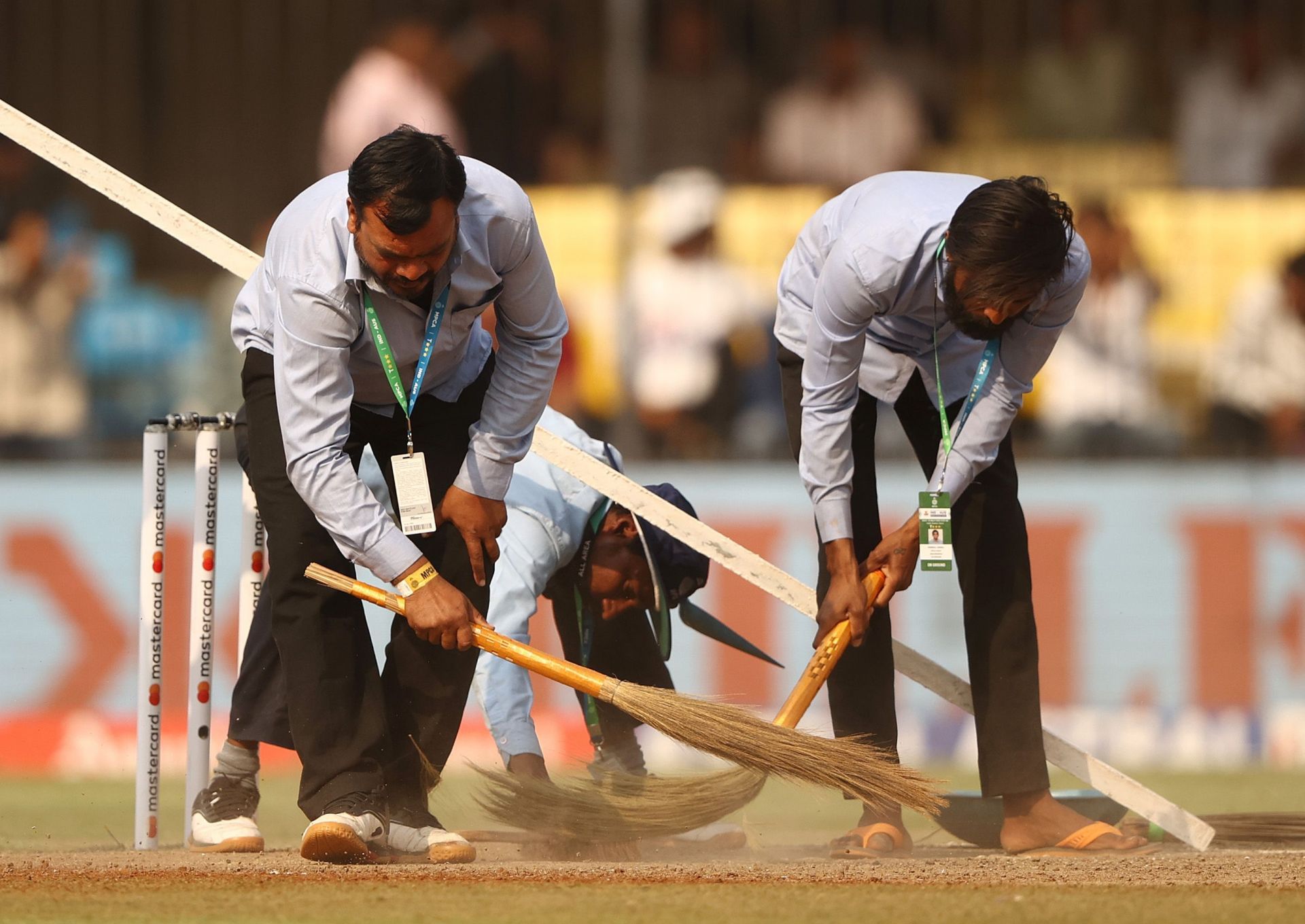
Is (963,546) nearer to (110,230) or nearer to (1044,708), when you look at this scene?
(1044,708)

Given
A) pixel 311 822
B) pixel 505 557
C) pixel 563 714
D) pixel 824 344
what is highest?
pixel 824 344

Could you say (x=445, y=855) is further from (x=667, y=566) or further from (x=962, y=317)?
(x=962, y=317)

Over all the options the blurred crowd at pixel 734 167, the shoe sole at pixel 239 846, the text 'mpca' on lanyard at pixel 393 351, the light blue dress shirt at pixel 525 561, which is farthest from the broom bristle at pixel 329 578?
the blurred crowd at pixel 734 167

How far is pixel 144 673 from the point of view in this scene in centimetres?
538

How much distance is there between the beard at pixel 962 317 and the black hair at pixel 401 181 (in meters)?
1.32

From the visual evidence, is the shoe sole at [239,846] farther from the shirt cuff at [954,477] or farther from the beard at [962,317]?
the beard at [962,317]

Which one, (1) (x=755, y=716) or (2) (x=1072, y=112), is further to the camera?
(2) (x=1072, y=112)

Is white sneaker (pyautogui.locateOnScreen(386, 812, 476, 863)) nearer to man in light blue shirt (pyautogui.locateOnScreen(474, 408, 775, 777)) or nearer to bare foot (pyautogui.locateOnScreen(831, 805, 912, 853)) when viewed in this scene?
man in light blue shirt (pyautogui.locateOnScreen(474, 408, 775, 777))

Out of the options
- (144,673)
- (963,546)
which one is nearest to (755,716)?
(963,546)

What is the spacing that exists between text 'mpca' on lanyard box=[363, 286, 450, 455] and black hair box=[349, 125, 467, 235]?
305 millimetres

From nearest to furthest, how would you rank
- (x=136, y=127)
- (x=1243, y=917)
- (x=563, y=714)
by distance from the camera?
(x=1243, y=917) < (x=563, y=714) < (x=136, y=127)

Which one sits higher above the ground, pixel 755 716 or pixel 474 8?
pixel 474 8

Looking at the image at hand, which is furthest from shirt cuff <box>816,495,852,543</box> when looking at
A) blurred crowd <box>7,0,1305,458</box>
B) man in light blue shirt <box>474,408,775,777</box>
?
blurred crowd <box>7,0,1305,458</box>

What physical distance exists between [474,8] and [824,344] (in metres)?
5.41
